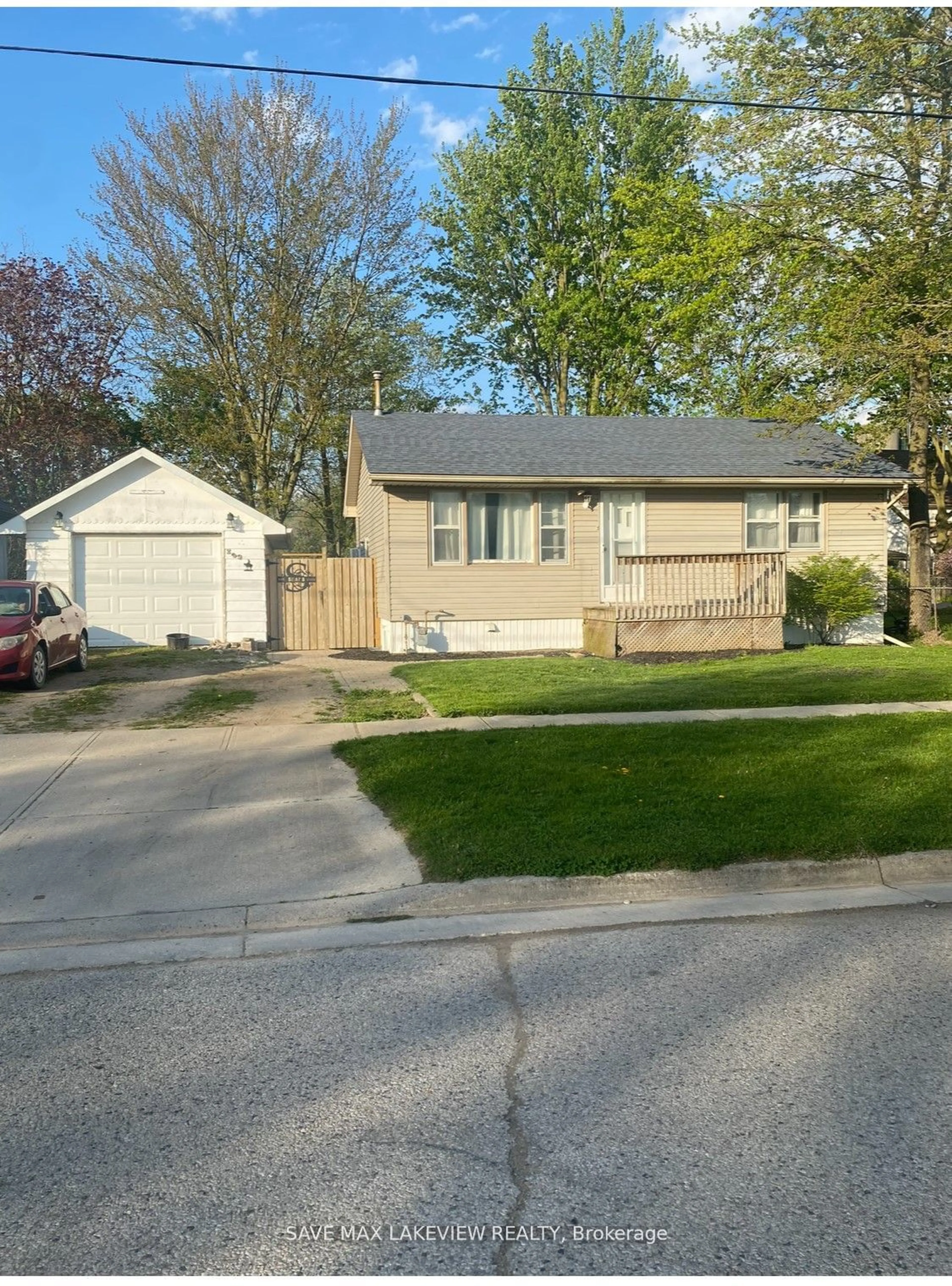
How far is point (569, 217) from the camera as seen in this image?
37750 mm

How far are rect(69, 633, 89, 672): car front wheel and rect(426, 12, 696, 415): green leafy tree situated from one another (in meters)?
Answer: 25.6

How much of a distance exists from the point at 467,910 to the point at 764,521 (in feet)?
52.8

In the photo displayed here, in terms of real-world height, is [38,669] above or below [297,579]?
below

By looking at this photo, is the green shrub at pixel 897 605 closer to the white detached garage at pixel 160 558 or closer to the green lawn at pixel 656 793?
the green lawn at pixel 656 793

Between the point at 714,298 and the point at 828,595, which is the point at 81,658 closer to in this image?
the point at 828,595

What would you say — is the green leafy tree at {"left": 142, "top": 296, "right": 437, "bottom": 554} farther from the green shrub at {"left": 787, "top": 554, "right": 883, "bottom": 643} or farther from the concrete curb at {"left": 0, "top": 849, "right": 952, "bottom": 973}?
the concrete curb at {"left": 0, "top": 849, "right": 952, "bottom": 973}

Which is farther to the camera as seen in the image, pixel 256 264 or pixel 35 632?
pixel 256 264

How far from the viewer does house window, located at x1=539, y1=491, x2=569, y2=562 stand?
19.1 m

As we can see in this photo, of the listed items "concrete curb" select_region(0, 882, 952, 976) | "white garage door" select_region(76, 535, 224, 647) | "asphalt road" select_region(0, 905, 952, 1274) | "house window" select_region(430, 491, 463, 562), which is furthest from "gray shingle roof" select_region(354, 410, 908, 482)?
"asphalt road" select_region(0, 905, 952, 1274)

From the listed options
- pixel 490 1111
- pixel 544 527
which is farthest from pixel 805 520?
pixel 490 1111

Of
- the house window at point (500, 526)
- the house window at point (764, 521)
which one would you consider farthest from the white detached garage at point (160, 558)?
the house window at point (764, 521)

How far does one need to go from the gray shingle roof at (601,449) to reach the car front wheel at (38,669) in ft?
21.2

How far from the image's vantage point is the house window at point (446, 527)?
61.5 ft

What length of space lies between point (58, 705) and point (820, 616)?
14.0 meters
